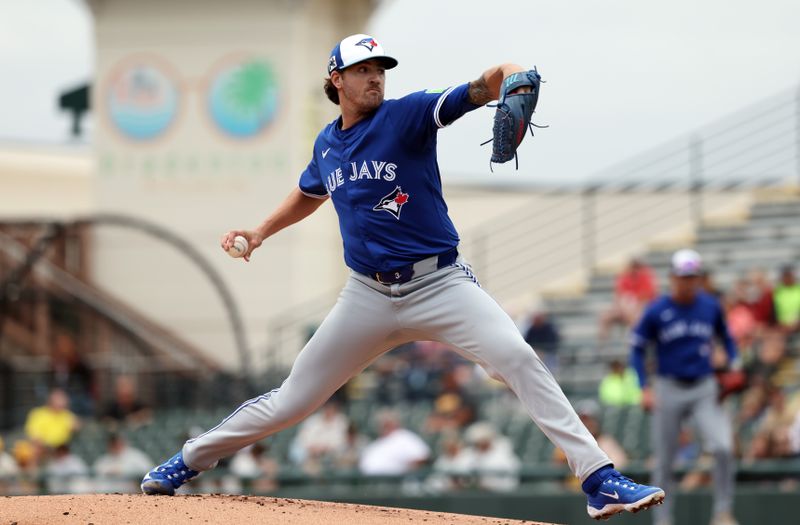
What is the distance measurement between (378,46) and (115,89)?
16319 millimetres

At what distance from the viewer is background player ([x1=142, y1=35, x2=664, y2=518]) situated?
573 cm

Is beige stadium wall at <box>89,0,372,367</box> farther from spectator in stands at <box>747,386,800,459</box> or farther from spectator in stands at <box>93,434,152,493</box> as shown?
spectator in stands at <box>747,386,800,459</box>

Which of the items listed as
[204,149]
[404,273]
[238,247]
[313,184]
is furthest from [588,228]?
[404,273]

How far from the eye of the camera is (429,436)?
529 inches

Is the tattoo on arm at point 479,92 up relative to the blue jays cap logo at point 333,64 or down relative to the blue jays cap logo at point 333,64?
down

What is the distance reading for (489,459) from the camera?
40.2ft

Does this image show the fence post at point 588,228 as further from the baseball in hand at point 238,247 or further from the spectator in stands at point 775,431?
the baseball in hand at point 238,247

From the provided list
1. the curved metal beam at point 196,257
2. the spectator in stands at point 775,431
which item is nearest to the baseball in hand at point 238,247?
the spectator in stands at point 775,431

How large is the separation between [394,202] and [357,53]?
0.62 m

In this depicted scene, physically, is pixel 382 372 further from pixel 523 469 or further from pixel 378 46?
pixel 378 46

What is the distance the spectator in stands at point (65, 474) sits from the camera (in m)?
12.4

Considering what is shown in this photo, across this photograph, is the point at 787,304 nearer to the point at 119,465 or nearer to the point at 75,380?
the point at 119,465

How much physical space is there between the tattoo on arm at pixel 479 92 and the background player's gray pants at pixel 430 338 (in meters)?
0.75

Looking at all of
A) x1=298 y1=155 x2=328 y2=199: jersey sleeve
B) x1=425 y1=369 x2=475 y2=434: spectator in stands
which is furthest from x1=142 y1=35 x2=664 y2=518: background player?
x1=425 y1=369 x2=475 y2=434: spectator in stands
